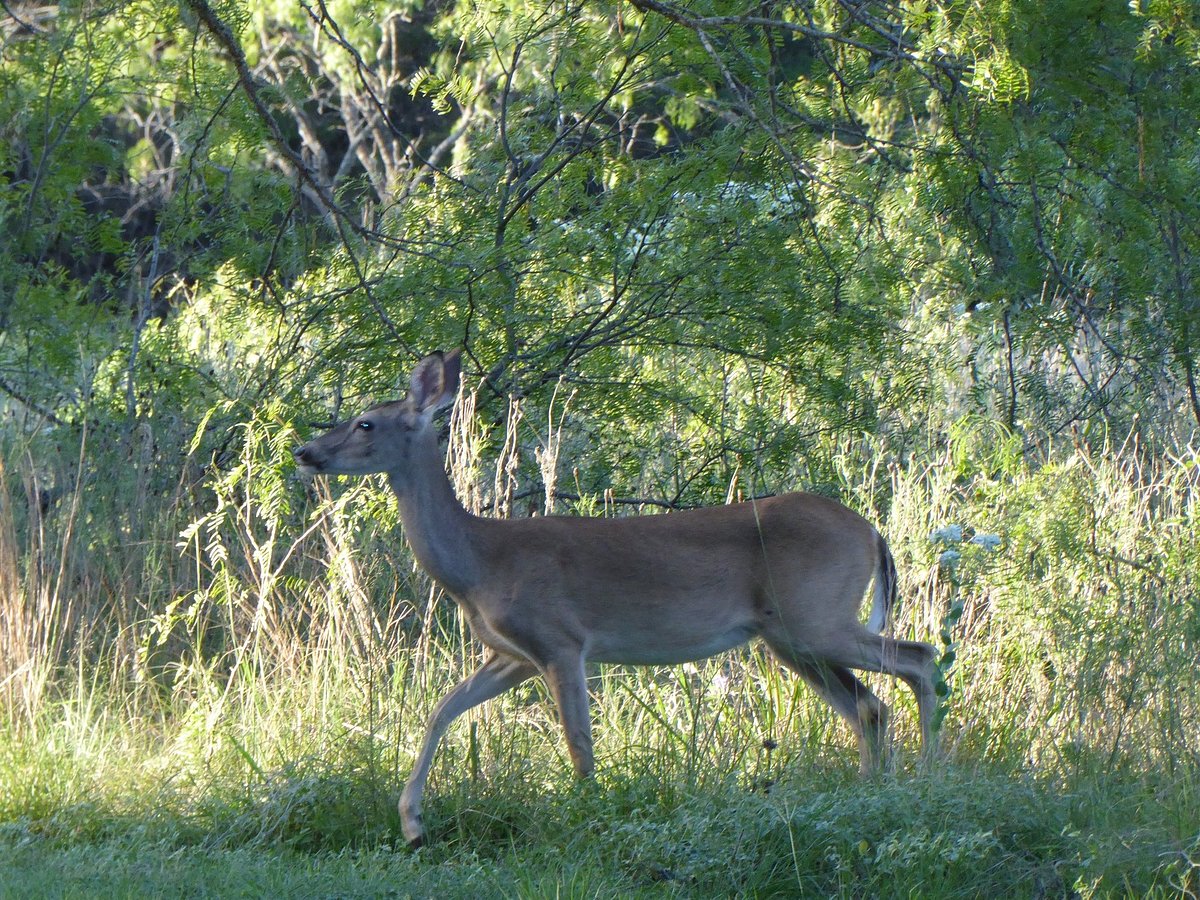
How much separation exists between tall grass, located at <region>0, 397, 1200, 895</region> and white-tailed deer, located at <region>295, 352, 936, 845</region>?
0.78ft

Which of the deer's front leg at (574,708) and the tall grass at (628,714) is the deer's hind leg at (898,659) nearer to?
the tall grass at (628,714)

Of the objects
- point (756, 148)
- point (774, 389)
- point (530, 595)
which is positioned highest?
point (756, 148)

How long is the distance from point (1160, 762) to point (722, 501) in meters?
4.00

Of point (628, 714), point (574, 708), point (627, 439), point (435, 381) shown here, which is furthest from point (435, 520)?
point (627, 439)

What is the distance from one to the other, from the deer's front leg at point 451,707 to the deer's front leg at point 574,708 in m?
0.18

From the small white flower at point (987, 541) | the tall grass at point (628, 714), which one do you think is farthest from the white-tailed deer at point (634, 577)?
the small white flower at point (987, 541)

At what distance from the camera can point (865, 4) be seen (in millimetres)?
7398

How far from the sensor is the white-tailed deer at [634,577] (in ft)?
21.6

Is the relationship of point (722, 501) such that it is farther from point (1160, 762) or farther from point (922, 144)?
point (1160, 762)

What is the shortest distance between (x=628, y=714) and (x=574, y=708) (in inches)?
37.1

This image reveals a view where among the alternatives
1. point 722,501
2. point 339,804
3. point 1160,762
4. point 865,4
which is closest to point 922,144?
point 865,4

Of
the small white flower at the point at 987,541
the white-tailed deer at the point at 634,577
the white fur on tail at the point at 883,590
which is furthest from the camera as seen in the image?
the white fur on tail at the point at 883,590

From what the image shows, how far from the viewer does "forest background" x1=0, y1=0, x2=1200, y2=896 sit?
5.59 meters

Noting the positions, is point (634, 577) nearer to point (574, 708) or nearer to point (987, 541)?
point (574, 708)
